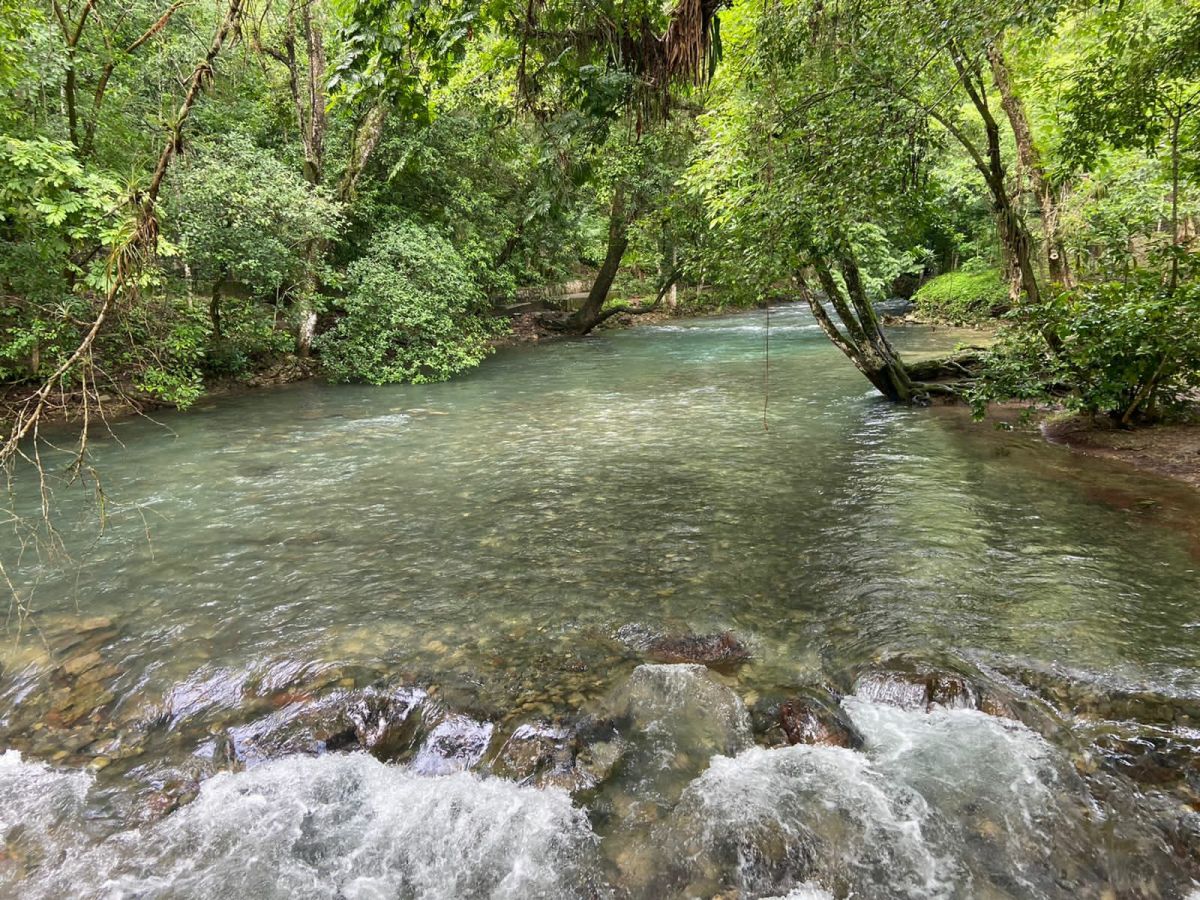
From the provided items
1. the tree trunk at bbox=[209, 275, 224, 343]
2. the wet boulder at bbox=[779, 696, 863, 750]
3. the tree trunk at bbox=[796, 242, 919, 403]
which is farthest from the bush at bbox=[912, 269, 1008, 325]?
the tree trunk at bbox=[209, 275, 224, 343]

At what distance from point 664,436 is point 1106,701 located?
7699 millimetres

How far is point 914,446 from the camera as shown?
9781mm

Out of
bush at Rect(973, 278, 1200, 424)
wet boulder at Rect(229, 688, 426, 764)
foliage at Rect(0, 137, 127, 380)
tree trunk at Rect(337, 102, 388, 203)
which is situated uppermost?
tree trunk at Rect(337, 102, 388, 203)

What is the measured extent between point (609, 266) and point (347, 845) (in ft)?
77.0

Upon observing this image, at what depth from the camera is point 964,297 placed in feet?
83.5

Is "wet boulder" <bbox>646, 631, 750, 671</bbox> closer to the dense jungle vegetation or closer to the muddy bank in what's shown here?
the dense jungle vegetation

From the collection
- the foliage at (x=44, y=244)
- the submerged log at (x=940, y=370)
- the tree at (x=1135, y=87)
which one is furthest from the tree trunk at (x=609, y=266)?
the foliage at (x=44, y=244)

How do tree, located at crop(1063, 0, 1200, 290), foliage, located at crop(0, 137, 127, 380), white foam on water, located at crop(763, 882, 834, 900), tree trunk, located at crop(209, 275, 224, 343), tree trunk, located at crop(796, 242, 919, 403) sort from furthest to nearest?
tree trunk, located at crop(209, 275, 224, 343) < tree trunk, located at crop(796, 242, 919, 403) < foliage, located at crop(0, 137, 127, 380) < tree, located at crop(1063, 0, 1200, 290) < white foam on water, located at crop(763, 882, 834, 900)

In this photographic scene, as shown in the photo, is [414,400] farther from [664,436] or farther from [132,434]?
[664,436]

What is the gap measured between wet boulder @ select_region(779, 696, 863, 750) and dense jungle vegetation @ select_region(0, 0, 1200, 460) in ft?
13.8

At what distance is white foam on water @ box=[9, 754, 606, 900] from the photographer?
3296 mm

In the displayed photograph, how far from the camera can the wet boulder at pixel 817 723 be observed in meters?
4.04

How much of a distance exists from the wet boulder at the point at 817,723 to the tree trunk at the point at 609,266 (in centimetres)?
1915

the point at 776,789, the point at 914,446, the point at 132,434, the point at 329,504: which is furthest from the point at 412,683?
the point at 132,434
